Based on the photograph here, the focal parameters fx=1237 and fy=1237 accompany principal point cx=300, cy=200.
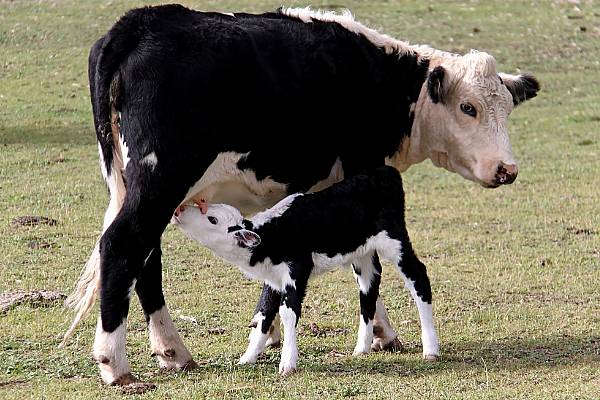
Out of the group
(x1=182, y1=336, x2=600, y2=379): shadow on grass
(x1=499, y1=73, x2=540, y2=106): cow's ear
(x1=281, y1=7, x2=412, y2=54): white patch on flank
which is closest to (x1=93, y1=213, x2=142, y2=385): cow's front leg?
(x1=182, y1=336, x2=600, y2=379): shadow on grass

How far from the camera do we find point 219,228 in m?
7.73

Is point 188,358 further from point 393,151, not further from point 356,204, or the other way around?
point 393,151

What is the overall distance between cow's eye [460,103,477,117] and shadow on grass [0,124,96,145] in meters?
9.52

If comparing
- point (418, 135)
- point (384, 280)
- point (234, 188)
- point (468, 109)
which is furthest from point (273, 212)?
point (384, 280)

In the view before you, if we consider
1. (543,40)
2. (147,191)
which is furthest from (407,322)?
(543,40)

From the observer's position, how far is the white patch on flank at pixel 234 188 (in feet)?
25.3

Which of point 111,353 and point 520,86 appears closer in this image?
point 111,353

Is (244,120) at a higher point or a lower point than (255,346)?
higher

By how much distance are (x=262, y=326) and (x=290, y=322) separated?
35 cm

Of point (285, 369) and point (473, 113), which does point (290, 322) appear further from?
point (473, 113)

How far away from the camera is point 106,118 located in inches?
299

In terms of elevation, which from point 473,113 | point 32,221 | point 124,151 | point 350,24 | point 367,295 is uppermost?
point 350,24

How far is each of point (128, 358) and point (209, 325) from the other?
108 cm

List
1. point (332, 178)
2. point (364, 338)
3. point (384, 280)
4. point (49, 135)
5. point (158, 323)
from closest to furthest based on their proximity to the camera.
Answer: point (158, 323) < point (364, 338) < point (332, 178) < point (384, 280) < point (49, 135)
